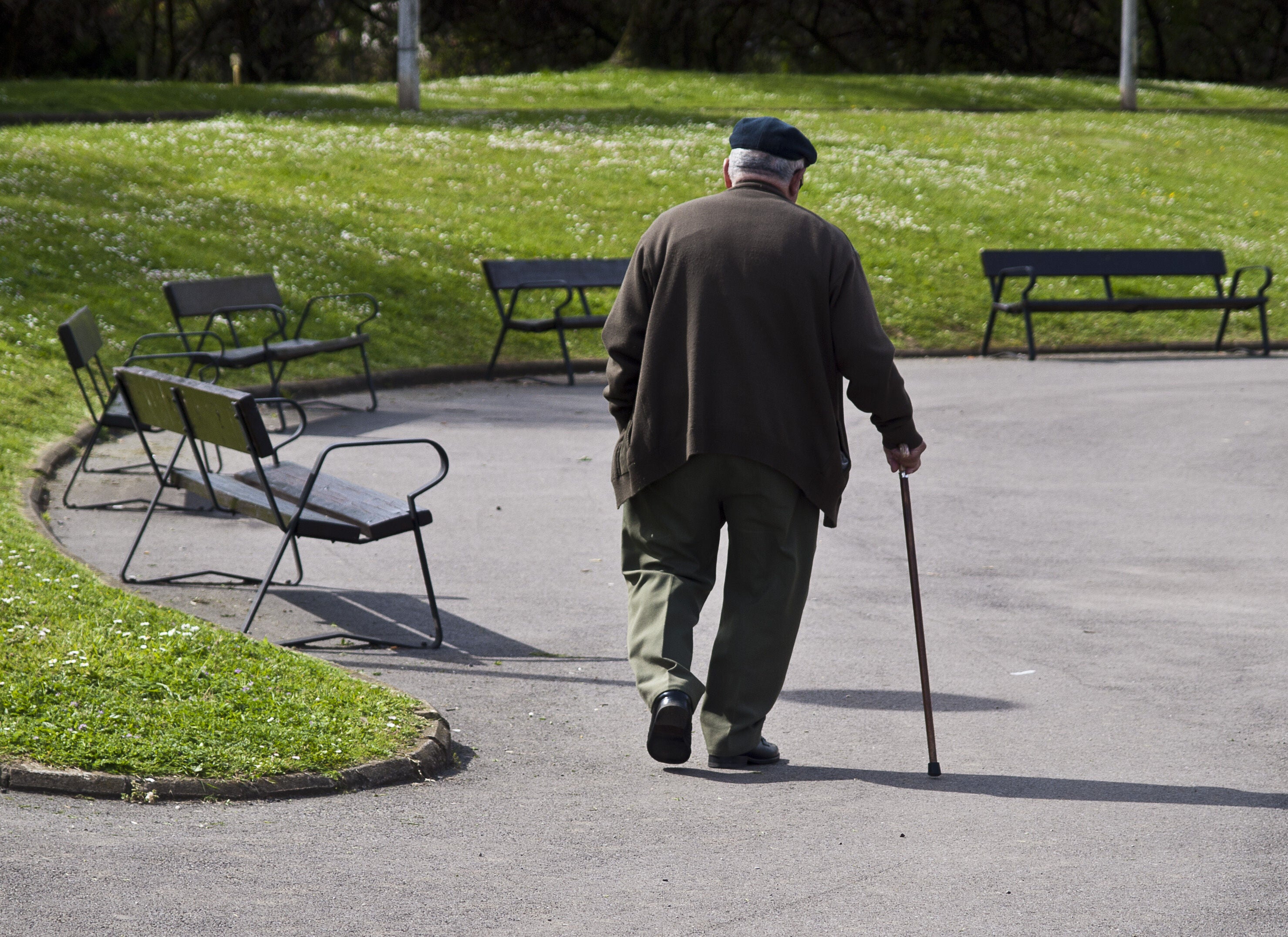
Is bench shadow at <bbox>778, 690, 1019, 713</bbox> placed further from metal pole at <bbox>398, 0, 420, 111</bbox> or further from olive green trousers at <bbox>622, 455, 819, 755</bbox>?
metal pole at <bbox>398, 0, 420, 111</bbox>

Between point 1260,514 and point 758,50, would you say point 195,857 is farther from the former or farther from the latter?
point 758,50

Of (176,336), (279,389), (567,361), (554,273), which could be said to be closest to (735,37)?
(554,273)

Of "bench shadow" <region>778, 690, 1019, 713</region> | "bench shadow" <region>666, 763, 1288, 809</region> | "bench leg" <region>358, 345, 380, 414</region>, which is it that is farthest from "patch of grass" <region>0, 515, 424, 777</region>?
"bench leg" <region>358, 345, 380, 414</region>

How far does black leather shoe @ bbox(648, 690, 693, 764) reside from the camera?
4.36 meters

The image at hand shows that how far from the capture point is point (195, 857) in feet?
12.5

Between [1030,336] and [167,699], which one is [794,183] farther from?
[1030,336]

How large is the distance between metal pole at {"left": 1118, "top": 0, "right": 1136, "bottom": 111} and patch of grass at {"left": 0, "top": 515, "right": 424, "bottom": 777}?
1260 inches

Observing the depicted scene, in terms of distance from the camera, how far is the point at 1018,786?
4.52m

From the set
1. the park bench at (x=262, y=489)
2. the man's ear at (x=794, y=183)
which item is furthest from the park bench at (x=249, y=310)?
the man's ear at (x=794, y=183)

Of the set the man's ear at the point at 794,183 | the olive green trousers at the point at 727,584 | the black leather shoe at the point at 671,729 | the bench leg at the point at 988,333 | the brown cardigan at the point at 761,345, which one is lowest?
the bench leg at the point at 988,333

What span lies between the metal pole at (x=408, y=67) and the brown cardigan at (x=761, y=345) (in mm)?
26228

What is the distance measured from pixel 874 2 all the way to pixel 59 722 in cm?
4964

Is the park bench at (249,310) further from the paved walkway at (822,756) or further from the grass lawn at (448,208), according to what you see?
the paved walkway at (822,756)

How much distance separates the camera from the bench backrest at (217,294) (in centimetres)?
1195
